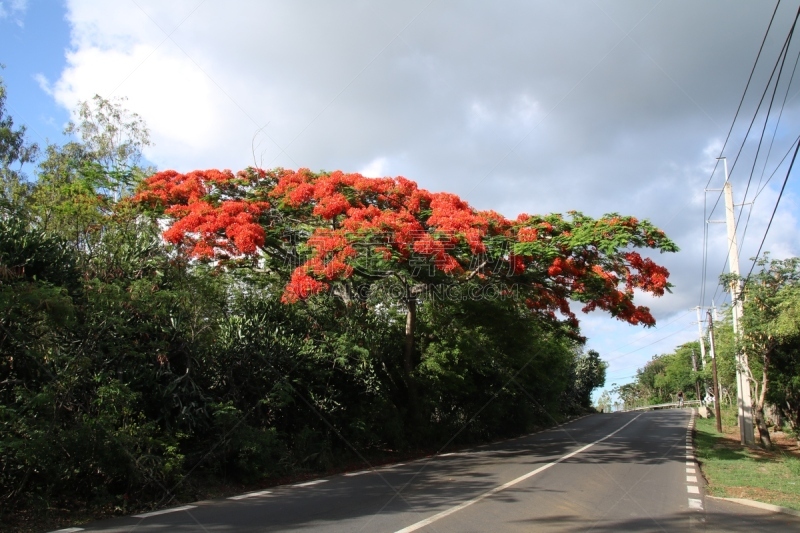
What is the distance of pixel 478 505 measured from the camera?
27.3 ft

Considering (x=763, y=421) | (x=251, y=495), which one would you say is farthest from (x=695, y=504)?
(x=763, y=421)

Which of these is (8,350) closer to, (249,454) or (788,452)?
(249,454)

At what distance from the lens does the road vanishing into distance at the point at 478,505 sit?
23.0 ft

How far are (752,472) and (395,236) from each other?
30.9 ft

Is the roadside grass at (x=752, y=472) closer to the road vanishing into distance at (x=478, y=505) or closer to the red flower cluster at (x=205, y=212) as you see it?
the road vanishing into distance at (x=478, y=505)

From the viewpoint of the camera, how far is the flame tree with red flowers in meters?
11.9

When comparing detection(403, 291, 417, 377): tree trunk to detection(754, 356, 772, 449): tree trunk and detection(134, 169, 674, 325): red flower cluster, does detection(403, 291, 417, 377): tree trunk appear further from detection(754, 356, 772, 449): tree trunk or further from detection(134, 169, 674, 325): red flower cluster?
detection(754, 356, 772, 449): tree trunk

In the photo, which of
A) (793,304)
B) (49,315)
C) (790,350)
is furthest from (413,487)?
(790,350)

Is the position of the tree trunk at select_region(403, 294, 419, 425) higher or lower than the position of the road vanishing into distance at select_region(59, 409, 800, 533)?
higher

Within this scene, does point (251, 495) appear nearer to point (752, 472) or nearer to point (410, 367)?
point (410, 367)

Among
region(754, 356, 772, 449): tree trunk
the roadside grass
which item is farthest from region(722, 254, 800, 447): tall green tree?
the roadside grass

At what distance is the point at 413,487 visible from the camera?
984 cm

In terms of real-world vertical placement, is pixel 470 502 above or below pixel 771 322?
below

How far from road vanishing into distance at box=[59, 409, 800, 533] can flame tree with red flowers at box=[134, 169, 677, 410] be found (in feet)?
13.0
